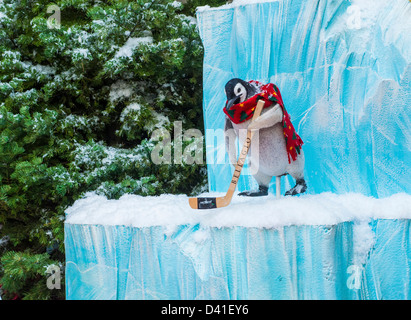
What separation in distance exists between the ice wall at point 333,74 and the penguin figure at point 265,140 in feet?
1.11

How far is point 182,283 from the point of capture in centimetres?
→ 188

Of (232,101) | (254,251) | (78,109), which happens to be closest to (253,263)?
(254,251)

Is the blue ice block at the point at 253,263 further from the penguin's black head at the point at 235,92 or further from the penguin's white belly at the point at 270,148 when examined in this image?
the penguin's black head at the point at 235,92

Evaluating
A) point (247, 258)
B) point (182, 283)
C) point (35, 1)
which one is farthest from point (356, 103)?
point (35, 1)

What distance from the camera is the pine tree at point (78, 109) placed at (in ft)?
9.11

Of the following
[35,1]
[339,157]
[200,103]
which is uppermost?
[35,1]

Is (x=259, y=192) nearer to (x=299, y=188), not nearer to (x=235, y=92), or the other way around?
(x=299, y=188)

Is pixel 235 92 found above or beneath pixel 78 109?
above

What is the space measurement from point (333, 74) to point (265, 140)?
66cm

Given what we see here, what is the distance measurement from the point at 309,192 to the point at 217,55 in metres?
1.07

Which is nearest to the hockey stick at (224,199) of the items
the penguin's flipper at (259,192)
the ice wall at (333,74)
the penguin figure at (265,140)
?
the penguin figure at (265,140)

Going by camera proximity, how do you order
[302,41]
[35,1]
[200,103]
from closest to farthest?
[302,41] → [35,1] → [200,103]

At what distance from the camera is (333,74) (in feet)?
7.53
